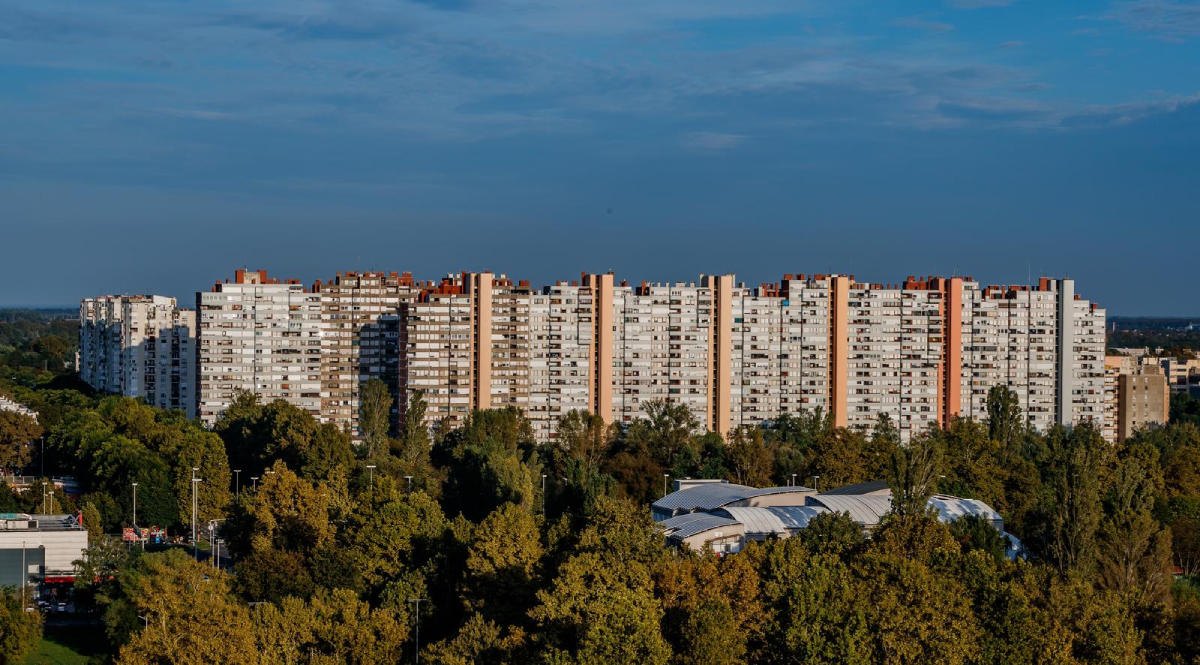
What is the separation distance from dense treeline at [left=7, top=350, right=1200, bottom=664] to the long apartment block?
16.0 m

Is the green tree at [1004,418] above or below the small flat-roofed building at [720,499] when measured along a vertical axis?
above

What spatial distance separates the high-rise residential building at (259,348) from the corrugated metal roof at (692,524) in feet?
138

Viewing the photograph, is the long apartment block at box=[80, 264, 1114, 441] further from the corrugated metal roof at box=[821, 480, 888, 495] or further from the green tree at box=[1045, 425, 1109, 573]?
the green tree at box=[1045, 425, 1109, 573]

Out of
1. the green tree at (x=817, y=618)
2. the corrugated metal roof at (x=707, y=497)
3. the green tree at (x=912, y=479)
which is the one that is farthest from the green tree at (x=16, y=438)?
the green tree at (x=817, y=618)

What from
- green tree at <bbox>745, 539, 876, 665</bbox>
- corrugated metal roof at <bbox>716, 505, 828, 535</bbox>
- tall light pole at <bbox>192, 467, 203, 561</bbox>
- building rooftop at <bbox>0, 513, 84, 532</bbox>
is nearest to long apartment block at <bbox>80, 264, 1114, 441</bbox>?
tall light pole at <bbox>192, 467, 203, 561</bbox>

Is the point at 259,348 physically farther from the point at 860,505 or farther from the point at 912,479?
the point at 912,479

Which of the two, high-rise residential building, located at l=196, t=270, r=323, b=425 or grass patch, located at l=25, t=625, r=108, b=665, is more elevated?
high-rise residential building, located at l=196, t=270, r=323, b=425

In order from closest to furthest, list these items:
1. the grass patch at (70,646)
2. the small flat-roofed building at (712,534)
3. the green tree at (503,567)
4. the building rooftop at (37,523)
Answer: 1. the green tree at (503,567)
2. the grass patch at (70,646)
3. the small flat-roofed building at (712,534)
4. the building rooftop at (37,523)

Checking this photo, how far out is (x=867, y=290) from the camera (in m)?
86.6

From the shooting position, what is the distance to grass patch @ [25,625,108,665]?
141 ft

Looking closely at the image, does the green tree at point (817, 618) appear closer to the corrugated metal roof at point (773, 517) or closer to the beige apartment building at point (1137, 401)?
the corrugated metal roof at point (773, 517)

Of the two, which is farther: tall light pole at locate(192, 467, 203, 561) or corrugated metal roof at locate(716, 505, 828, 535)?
tall light pole at locate(192, 467, 203, 561)

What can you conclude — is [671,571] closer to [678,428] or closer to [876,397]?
[678,428]

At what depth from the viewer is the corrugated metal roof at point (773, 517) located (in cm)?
4728
